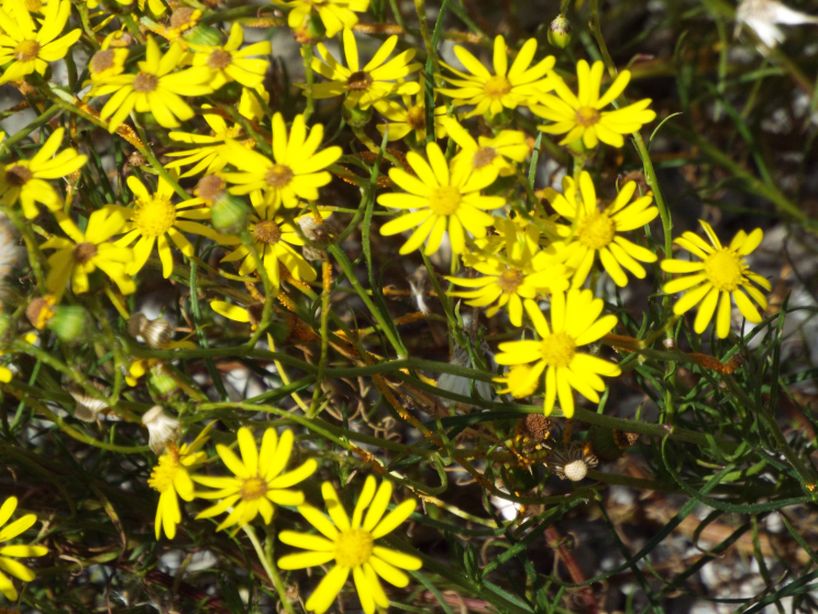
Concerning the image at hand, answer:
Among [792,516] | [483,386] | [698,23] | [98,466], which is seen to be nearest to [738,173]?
[698,23]

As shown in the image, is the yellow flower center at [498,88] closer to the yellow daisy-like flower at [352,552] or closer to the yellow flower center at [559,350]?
the yellow flower center at [559,350]

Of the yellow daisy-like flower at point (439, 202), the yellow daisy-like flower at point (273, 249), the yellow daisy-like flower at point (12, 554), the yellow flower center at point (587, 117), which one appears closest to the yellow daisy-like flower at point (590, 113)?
the yellow flower center at point (587, 117)

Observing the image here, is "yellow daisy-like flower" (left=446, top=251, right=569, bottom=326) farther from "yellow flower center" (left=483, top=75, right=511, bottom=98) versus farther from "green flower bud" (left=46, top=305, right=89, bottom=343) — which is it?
"green flower bud" (left=46, top=305, right=89, bottom=343)

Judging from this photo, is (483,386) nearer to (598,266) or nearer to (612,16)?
(598,266)

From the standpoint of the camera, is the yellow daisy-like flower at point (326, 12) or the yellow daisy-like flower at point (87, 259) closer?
the yellow daisy-like flower at point (87, 259)

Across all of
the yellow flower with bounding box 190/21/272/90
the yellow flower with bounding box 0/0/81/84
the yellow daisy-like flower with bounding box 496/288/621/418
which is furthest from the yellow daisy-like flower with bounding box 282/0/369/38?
the yellow daisy-like flower with bounding box 496/288/621/418

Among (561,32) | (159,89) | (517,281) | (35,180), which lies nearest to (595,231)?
(517,281)
